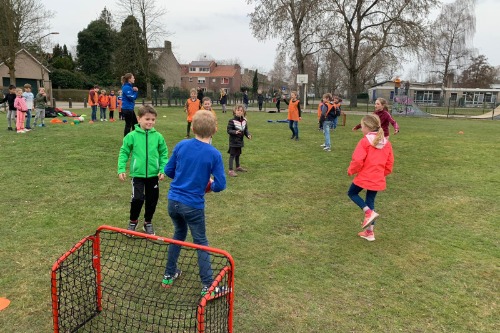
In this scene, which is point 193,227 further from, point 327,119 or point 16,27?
point 16,27

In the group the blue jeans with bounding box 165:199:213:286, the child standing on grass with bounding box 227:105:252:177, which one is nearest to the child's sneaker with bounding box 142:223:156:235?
the blue jeans with bounding box 165:199:213:286

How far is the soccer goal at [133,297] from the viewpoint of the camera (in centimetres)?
276

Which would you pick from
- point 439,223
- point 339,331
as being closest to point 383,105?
point 439,223

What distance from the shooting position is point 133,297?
11.1ft

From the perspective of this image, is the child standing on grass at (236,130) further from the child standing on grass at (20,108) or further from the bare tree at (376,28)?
the bare tree at (376,28)

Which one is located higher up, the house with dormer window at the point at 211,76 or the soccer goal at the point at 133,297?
the house with dormer window at the point at 211,76

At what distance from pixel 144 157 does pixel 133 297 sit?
1.67 m

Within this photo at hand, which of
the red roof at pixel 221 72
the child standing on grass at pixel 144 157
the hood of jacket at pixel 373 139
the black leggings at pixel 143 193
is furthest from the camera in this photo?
the red roof at pixel 221 72

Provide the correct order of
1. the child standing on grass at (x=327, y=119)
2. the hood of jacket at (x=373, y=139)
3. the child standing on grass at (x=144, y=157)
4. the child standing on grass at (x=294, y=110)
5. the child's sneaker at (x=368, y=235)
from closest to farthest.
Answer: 1. the child standing on grass at (x=144, y=157)
2. the hood of jacket at (x=373, y=139)
3. the child's sneaker at (x=368, y=235)
4. the child standing on grass at (x=327, y=119)
5. the child standing on grass at (x=294, y=110)

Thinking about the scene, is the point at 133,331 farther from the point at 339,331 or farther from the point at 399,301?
the point at 399,301

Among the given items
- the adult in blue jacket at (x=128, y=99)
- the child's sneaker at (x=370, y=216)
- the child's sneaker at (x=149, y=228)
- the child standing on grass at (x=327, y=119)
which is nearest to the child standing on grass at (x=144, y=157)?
the child's sneaker at (x=149, y=228)

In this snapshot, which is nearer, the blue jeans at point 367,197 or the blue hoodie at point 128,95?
the blue jeans at point 367,197

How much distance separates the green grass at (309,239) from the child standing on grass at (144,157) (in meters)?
0.72

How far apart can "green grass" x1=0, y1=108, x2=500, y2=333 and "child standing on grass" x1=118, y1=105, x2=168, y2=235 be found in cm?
72
